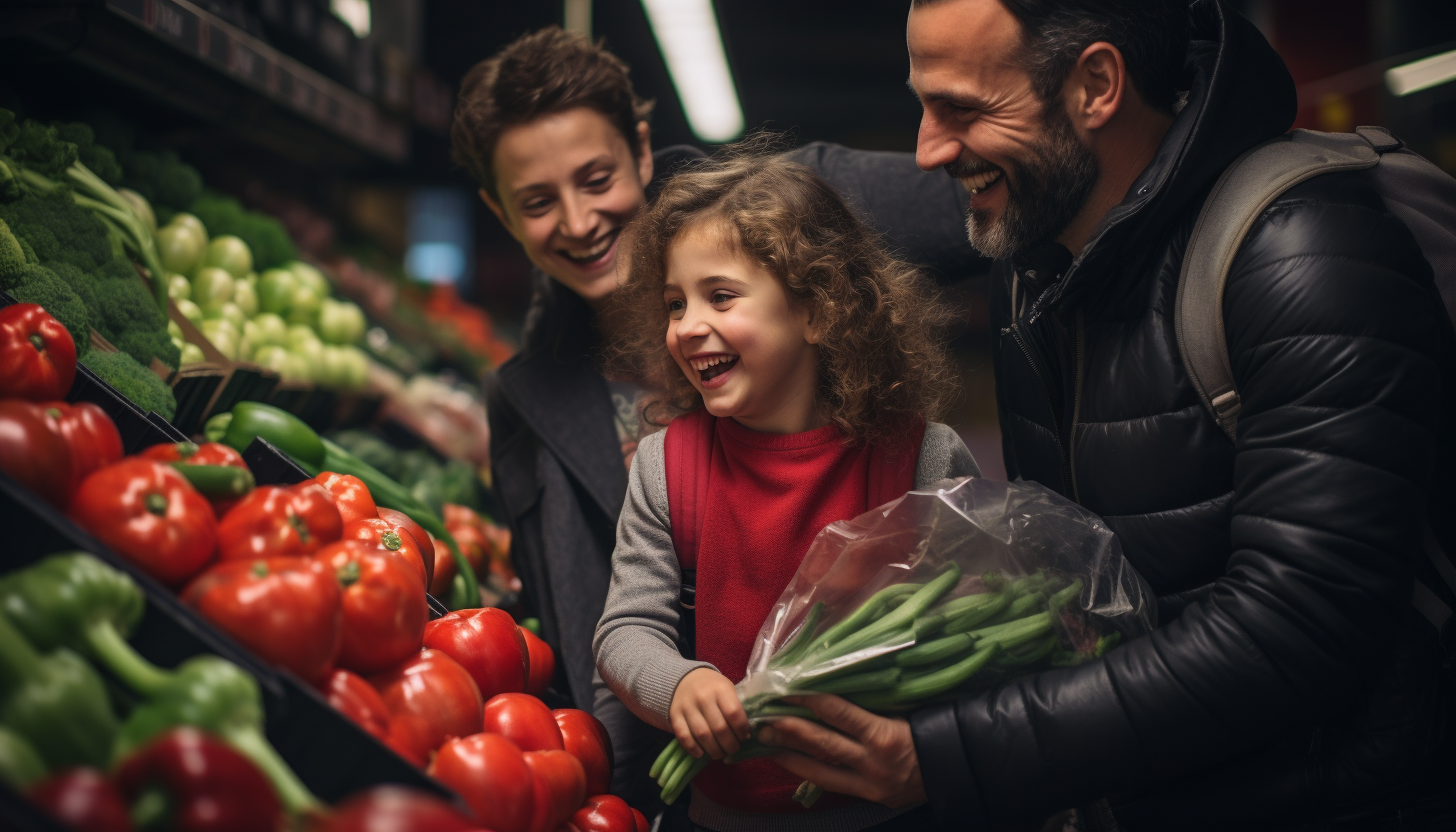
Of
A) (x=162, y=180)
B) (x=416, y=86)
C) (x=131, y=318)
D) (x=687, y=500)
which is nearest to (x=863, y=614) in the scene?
(x=687, y=500)

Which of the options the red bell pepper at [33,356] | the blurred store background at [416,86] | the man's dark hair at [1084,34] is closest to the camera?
the red bell pepper at [33,356]

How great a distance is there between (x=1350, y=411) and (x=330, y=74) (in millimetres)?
3607

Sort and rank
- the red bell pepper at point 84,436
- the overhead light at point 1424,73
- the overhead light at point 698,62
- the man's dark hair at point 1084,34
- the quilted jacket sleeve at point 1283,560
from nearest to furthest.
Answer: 1. the red bell pepper at point 84,436
2. the quilted jacket sleeve at point 1283,560
3. the man's dark hair at point 1084,34
4. the overhead light at point 1424,73
5. the overhead light at point 698,62

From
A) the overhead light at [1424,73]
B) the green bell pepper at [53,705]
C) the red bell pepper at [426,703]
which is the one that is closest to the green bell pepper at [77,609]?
the green bell pepper at [53,705]

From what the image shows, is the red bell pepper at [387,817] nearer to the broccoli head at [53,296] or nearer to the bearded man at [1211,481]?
the bearded man at [1211,481]

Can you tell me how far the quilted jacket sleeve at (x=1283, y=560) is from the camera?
133cm

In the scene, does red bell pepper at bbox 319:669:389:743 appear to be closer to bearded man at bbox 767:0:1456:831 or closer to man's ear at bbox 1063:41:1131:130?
bearded man at bbox 767:0:1456:831

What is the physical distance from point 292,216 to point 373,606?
3.66 m

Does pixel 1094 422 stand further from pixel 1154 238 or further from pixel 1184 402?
pixel 1154 238

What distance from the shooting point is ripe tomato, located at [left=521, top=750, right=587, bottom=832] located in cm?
133

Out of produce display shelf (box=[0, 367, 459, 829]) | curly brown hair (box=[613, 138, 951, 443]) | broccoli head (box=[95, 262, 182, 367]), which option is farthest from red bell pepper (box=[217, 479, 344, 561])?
broccoli head (box=[95, 262, 182, 367])

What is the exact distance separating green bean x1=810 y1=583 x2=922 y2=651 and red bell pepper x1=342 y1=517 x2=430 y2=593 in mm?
689

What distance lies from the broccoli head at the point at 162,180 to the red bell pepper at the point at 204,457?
6.54 feet

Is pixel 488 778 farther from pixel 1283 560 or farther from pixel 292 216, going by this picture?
pixel 292 216
